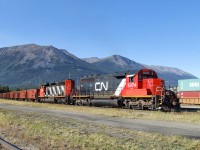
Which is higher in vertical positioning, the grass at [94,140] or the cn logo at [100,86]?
the cn logo at [100,86]

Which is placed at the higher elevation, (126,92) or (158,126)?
(126,92)

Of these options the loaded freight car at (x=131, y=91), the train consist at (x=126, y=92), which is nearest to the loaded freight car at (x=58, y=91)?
the train consist at (x=126, y=92)

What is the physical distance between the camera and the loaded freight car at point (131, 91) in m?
32.3

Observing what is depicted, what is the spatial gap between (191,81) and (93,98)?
30.1m

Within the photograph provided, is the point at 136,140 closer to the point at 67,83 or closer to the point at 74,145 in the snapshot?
the point at 74,145

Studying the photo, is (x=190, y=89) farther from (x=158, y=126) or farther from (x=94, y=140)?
(x=94, y=140)

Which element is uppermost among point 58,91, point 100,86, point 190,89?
point 100,86

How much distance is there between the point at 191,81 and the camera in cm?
6750

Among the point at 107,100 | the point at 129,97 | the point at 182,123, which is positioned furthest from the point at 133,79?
the point at 182,123

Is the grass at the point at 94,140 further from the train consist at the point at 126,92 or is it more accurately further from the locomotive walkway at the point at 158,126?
the train consist at the point at 126,92

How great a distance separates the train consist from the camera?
32.4 metres

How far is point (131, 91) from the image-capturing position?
3569 cm

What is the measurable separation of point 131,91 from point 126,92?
1072 mm

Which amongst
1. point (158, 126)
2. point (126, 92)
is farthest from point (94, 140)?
point (126, 92)
